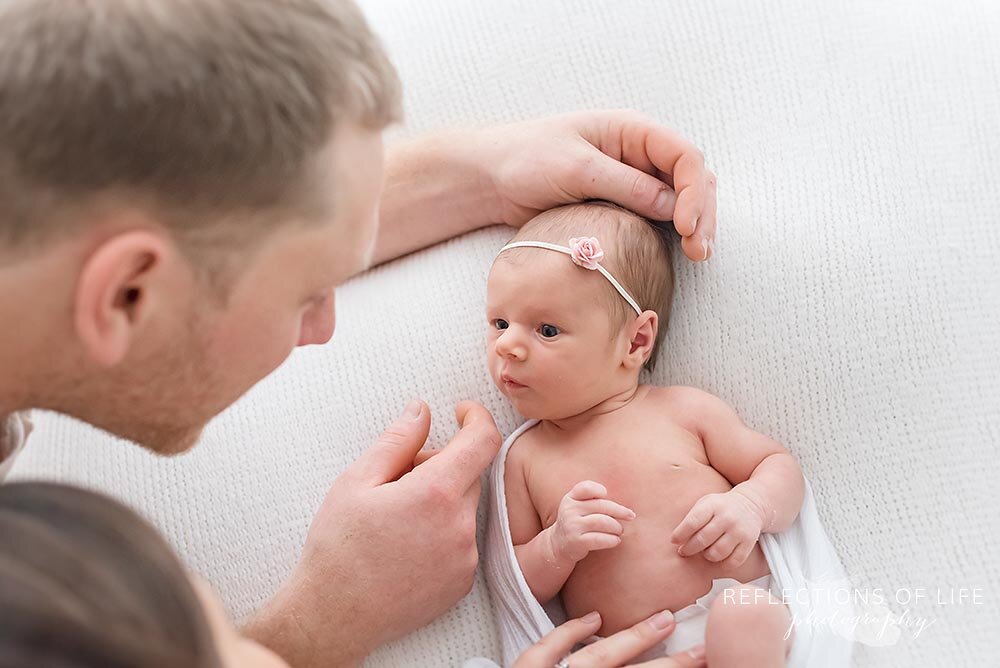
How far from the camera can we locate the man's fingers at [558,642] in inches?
52.7

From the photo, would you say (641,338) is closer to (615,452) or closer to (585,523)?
(615,452)

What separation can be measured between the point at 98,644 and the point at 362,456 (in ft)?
2.95

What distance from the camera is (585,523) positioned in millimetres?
1344

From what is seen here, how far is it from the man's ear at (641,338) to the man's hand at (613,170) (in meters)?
0.11

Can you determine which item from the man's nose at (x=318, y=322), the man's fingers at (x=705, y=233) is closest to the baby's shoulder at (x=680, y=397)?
the man's fingers at (x=705, y=233)

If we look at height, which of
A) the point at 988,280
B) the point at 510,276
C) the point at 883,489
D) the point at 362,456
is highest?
the point at 988,280

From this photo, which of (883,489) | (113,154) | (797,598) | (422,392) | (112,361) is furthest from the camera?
(422,392)

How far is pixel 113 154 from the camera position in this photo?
870 millimetres

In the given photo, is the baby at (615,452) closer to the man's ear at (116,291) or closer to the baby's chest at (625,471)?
the baby's chest at (625,471)

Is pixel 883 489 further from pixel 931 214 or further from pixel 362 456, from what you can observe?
pixel 362 456

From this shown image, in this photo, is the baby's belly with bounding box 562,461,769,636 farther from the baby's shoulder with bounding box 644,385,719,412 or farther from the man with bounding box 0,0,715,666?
the man with bounding box 0,0,715,666

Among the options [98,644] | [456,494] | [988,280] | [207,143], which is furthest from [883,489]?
[98,644]

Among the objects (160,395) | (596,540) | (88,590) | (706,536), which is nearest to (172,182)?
(160,395)

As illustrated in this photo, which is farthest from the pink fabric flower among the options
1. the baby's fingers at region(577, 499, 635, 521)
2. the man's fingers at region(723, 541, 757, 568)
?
the man's fingers at region(723, 541, 757, 568)
